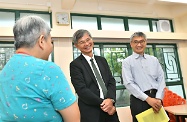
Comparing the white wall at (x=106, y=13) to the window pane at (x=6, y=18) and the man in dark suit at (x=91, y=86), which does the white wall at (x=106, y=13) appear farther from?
the man in dark suit at (x=91, y=86)

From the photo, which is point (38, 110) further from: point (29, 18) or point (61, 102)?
point (29, 18)

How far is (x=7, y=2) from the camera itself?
3334 mm

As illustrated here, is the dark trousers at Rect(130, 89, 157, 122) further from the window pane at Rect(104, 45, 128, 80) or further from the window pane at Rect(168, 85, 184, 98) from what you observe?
the window pane at Rect(168, 85, 184, 98)

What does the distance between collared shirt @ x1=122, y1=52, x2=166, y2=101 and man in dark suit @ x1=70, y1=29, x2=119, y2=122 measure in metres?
0.37

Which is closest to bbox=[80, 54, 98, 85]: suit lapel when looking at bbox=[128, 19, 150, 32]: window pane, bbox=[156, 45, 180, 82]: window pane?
bbox=[128, 19, 150, 32]: window pane

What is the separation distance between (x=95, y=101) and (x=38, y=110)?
2.63ft

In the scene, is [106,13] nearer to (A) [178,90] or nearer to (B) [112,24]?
(B) [112,24]

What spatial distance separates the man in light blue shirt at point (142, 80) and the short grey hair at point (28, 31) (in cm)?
141

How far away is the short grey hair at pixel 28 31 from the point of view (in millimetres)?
814

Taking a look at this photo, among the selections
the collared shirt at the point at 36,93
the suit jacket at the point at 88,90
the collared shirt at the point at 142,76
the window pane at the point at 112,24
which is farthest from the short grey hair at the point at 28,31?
the window pane at the point at 112,24

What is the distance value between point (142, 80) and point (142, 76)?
Answer: 5cm

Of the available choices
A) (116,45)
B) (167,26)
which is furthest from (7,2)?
(167,26)

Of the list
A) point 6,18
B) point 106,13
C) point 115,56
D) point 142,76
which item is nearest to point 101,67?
point 142,76

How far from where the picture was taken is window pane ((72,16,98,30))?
3.89 metres
